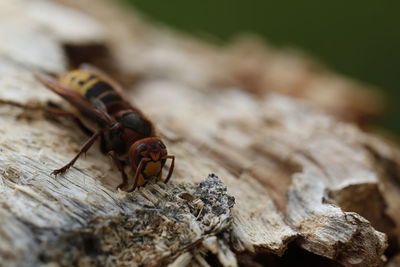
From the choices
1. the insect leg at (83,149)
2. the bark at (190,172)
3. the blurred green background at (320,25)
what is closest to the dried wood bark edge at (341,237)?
the bark at (190,172)

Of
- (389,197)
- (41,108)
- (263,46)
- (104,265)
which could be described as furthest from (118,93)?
(263,46)

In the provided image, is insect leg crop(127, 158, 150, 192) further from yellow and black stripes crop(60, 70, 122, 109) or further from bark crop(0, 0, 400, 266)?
yellow and black stripes crop(60, 70, 122, 109)

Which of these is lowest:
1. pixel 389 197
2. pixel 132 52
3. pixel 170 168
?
pixel 132 52

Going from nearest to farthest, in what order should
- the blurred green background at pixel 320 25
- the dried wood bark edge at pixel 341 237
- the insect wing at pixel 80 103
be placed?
the dried wood bark edge at pixel 341 237 < the insect wing at pixel 80 103 < the blurred green background at pixel 320 25

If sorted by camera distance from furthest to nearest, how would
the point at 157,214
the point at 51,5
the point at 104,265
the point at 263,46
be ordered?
the point at 263,46
the point at 51,5
the point at 157,214
the point at 104,265

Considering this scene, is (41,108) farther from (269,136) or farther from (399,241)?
(399,241)

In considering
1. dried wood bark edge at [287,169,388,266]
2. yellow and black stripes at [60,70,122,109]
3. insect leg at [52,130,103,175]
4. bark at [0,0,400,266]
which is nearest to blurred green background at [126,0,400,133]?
bark at [0,0,400,266]

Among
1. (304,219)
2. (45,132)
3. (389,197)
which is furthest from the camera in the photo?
(389,197)

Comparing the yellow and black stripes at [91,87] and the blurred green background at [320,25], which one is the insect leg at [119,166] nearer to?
the yellow and black stripes at [91,87]
